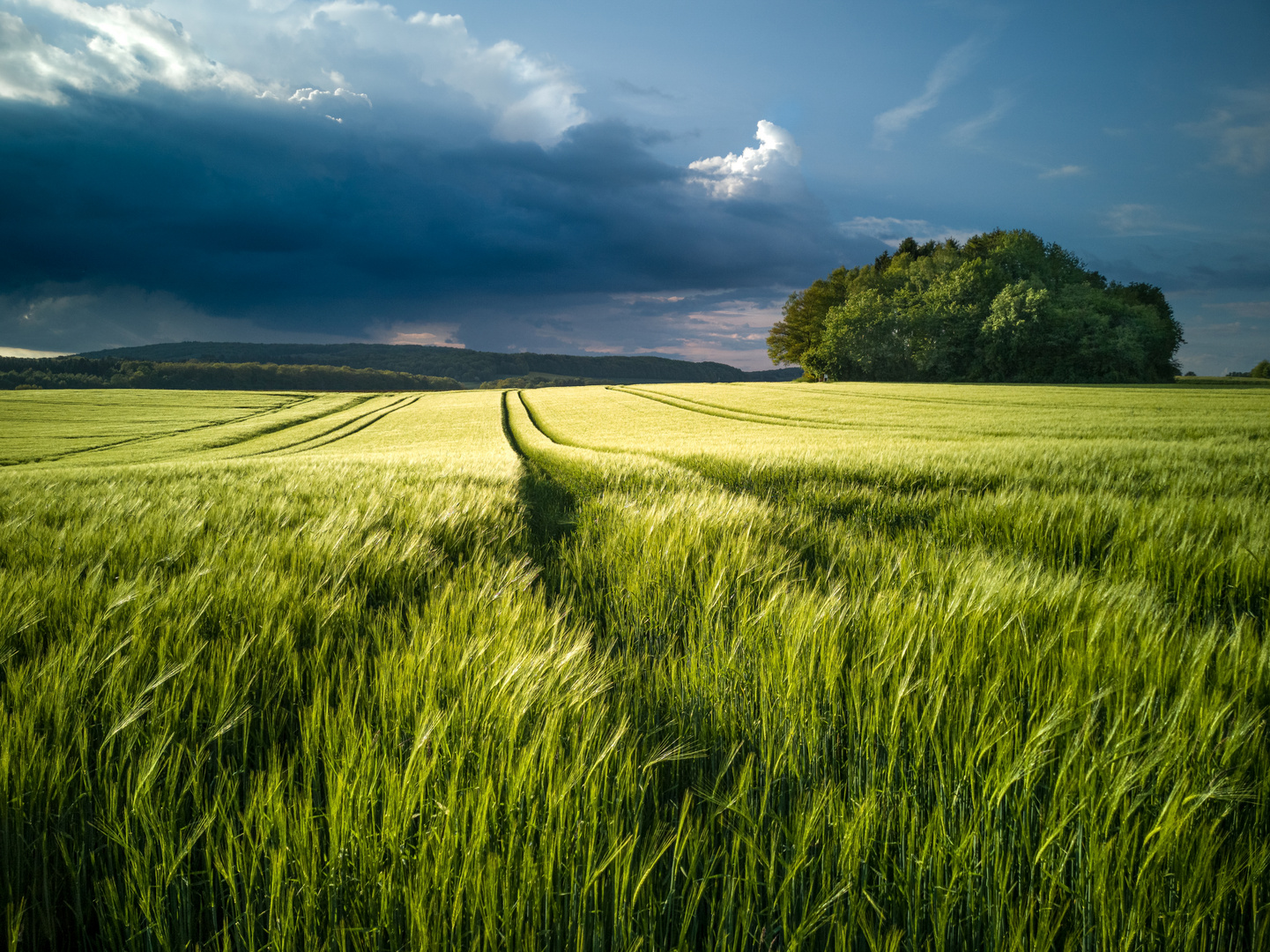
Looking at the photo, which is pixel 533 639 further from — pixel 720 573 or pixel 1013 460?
pixel 1013 460

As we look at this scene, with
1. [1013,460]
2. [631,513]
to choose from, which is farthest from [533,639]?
[1013,460]

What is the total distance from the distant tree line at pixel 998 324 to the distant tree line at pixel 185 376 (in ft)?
345

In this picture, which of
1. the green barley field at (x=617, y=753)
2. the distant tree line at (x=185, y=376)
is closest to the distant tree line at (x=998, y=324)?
the green barley field at (x=617, y=753)

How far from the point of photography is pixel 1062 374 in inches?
1982

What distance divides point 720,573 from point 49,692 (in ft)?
6.17

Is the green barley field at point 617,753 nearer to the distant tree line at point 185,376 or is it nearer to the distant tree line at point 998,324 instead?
the distant tree line at point 998,324

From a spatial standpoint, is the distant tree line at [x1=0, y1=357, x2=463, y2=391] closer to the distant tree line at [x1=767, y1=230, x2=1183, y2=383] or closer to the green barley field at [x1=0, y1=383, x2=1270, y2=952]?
the distant tree line at [x1=767, y1=230, x2=1183, y2=383]

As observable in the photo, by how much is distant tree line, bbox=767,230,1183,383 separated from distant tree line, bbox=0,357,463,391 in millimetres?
105037

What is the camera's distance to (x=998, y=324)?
162 ft

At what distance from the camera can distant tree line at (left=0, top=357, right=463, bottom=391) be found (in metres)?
83.6

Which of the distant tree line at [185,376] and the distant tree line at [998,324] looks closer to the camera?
the distant tree line at [998,324]

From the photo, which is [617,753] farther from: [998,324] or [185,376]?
[185,376]

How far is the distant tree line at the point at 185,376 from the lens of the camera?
8356 centimetres

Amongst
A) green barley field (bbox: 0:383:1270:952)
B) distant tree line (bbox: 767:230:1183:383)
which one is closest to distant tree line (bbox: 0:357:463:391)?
distant tree line (bbox: 767:230:1183:383)
